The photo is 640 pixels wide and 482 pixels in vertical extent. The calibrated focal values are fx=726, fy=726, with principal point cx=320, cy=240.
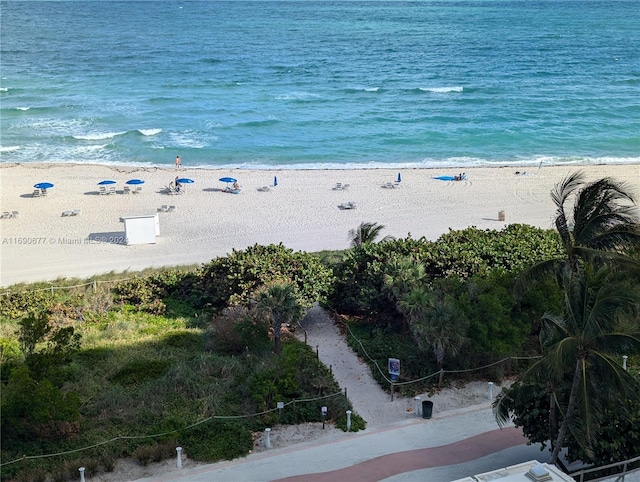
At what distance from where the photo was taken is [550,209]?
3359 centimetres

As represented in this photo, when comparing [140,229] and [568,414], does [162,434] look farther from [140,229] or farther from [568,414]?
[140,229]

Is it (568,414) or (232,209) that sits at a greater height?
(232,209)

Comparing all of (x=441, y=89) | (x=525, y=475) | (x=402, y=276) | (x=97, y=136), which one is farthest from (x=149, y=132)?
(x=525, y=475)

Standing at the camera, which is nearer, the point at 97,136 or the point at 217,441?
the point at 217,441

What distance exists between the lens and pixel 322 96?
62.6m

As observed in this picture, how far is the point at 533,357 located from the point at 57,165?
1278 inches

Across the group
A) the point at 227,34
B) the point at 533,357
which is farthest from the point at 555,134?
the point at 227,34

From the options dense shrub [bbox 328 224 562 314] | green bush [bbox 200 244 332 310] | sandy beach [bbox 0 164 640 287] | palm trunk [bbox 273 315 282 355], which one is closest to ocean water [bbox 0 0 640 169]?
sandy beach [bbox 0 164 640 287]

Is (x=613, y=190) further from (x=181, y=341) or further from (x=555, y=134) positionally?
(x=555, y=134)

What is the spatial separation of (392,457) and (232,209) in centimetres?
2082

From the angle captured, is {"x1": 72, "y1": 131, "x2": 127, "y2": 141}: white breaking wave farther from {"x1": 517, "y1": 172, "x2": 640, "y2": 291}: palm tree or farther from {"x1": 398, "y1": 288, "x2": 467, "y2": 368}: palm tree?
{"x1": 517, "y1": 172, "x2": 640, "y2": 291}: palm tree

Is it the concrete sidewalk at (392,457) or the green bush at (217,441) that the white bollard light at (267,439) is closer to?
the concrete sidewalk at (392,457)

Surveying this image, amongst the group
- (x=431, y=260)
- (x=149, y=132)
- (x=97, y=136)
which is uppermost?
(x=149, y=132)

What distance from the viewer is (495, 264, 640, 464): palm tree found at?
35.5 feet
